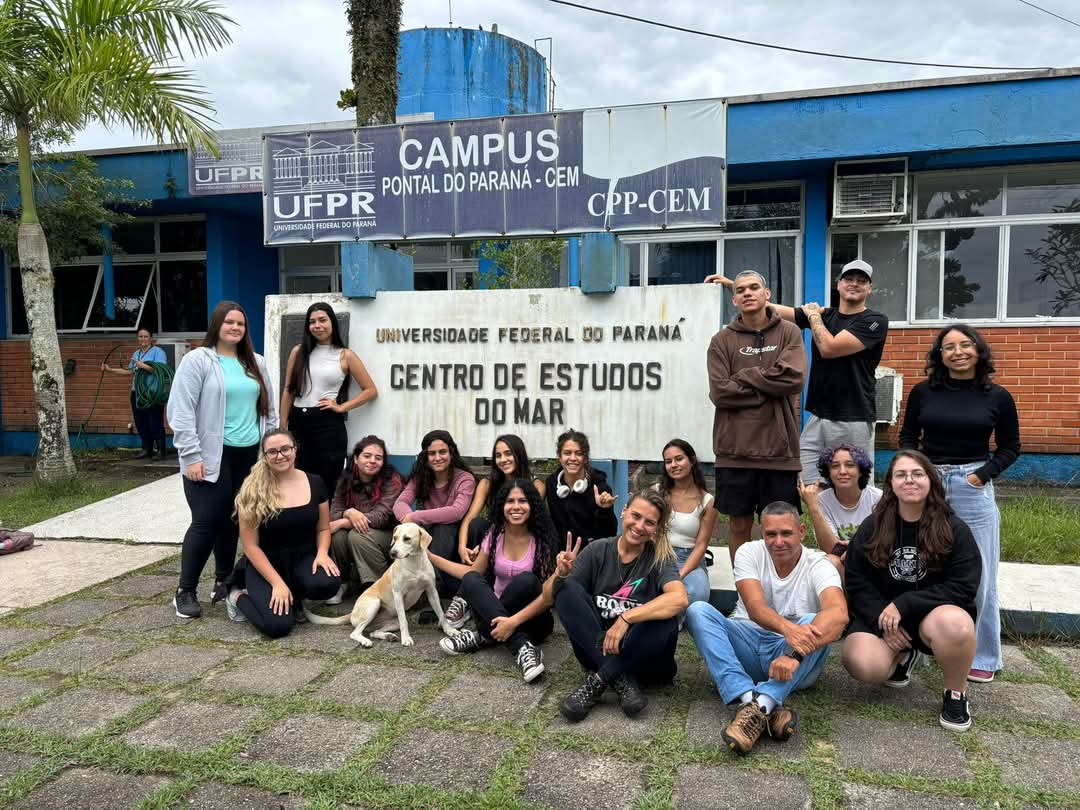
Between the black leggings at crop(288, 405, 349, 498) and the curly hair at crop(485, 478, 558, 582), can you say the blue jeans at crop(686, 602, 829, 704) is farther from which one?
the black leggings at crop(288, 405, 349, 498)

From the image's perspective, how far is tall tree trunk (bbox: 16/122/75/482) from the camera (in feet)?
25.6

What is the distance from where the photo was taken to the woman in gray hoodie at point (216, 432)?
4.54 metres

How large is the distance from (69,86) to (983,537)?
25.2 ft

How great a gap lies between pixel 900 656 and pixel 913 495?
69 centimetres

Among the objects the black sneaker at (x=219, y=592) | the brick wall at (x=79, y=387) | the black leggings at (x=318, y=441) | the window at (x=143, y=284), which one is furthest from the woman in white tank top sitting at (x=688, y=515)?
the brick wall at (x=79, y=387)

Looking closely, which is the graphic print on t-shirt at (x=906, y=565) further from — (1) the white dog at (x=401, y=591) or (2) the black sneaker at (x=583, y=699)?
(1) the white dog at (x=401, y=591)

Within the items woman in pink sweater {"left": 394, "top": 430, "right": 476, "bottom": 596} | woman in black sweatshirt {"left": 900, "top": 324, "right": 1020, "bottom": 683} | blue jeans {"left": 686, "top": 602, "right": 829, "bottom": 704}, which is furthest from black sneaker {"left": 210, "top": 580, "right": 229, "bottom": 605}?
woman in black sweatshirt {"left": 900, "top": 324, "right": 1020, "bottom": 683}

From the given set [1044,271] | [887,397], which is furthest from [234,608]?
[1044,271]

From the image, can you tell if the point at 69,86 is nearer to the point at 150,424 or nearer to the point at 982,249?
the point at 150,424

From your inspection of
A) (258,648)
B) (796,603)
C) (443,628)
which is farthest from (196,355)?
(796,603)

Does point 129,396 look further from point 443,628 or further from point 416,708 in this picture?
point 416,708

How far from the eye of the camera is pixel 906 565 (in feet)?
11.1

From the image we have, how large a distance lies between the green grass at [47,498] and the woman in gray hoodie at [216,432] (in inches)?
128

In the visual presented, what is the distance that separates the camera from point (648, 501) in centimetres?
356
